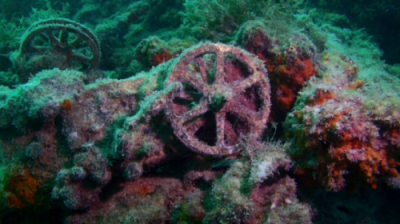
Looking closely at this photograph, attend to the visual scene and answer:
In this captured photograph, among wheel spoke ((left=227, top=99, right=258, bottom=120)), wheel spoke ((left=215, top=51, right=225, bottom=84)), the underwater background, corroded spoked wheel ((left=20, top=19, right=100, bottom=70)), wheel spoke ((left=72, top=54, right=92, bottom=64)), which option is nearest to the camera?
the underwater background

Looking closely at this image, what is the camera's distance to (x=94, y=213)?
3.01 metres

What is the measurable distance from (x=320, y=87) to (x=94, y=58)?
437cm

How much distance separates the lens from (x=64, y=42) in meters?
5.22

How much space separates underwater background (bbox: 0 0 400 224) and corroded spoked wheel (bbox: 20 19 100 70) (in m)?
1.53

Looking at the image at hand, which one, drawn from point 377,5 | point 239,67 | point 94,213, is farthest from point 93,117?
point 377,5

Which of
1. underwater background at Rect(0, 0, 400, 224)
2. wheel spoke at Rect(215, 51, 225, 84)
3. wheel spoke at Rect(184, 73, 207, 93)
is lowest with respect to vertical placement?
underwater background at Rect(0, 0, 400, 224)

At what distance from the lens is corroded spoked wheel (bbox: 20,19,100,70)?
449 cm

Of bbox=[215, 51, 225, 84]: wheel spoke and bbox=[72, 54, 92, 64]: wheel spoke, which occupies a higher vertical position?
bbox=[215, 51, 225, 84]: wheel spoke

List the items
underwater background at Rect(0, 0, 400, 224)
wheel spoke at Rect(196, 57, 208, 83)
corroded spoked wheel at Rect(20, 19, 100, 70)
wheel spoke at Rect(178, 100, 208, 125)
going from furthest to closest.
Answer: corroded spoked wheel at Rect(20, 19, 100, 70), wheel spoke at Rect(196, 57, 208, 83), wheel spoke at Rect(178, 100, 208, 125), underwater background at Rect(0, 0, 400, 224)

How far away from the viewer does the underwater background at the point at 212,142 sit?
2.75m

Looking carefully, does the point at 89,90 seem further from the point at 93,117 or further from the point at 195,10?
the point at 195,10

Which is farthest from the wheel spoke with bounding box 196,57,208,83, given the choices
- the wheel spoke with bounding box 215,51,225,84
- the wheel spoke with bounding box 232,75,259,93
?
the wheel spoke with bounding box 232,75,259,93

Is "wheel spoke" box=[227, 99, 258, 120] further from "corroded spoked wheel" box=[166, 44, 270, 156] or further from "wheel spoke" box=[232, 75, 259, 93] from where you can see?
"wheel spoke" box=[232, 75, 259, 93]

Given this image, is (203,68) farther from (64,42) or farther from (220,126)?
(64,42)
